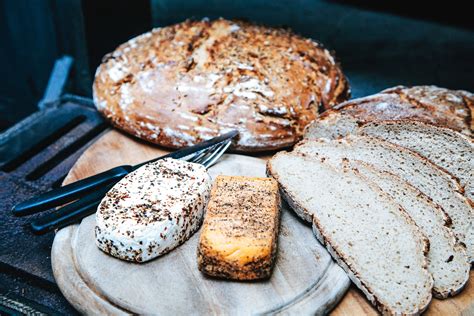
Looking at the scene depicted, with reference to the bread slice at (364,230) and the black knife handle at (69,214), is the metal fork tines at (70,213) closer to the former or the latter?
the black knife handle at (69,214)

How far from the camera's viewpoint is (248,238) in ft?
7.16

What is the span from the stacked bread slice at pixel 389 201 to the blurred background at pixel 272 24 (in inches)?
57.0

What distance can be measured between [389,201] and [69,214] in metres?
1.68

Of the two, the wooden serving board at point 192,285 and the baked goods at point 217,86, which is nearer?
the wooden serving board at point 192,285

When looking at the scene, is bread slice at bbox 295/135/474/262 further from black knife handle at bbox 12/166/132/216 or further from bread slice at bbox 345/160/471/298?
black knife handle at bbox 12/166/132/216

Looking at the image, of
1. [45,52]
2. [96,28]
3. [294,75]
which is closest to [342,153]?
[294,75]

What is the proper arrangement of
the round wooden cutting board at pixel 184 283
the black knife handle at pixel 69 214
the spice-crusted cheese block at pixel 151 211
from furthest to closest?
the black knife handle at pixel 69 214 < the spice-crusted cheese block at pixel 151 211 < the round wooden cutting board at pixel 184 283

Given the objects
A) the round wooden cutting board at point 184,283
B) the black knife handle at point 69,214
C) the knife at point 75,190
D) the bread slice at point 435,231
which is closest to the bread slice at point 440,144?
the bread slice at point 435,231

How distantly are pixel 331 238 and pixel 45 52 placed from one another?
366 cm

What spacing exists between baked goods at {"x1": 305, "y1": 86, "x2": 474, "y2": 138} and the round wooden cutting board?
0.79m

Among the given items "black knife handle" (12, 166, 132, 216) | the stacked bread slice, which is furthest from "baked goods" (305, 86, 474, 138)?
"black knife handle" (12, 166, 132, 216)

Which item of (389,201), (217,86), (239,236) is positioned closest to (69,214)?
(239,236)

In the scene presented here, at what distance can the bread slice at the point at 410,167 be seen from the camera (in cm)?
248

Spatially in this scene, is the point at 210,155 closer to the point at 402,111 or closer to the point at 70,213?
the point at 70,213
